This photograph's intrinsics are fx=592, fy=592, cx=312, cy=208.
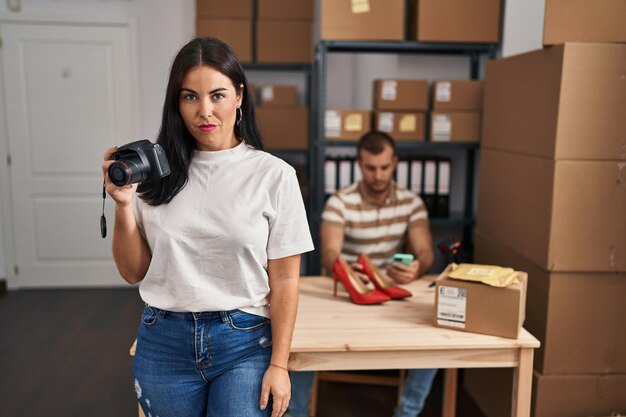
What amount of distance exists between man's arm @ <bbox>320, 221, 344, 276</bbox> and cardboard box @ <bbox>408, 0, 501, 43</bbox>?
108 cm

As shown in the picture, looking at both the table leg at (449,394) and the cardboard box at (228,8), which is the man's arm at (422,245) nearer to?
the table leg at (449,394)

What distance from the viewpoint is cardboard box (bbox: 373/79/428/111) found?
9.61 ft

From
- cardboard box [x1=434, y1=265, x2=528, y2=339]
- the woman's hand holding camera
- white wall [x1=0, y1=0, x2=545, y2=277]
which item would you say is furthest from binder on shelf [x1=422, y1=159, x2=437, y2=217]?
the woman's hand holding camera

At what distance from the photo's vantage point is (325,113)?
2.96m

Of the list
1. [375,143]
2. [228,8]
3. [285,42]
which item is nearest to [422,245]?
[375,143]

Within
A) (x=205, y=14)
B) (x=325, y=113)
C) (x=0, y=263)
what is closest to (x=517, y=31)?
(x=325, y=113)

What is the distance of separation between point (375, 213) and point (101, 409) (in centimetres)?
146

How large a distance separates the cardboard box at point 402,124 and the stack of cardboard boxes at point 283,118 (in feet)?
2.68

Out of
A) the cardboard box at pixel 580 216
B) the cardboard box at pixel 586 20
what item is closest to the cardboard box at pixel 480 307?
the cardboard box at pixel 580 216

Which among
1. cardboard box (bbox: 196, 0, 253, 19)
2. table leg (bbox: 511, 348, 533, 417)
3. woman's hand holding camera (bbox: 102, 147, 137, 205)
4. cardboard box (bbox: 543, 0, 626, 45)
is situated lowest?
table leg (bbox: 511, 348, 533, 417)

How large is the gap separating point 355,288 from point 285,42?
2214 millimetres

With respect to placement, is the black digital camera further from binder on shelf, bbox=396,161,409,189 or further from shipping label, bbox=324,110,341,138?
binder on shelf, bbox=396,161,409,189

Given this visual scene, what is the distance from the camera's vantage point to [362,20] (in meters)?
2.83

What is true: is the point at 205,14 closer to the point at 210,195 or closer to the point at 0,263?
the point at 0,263
